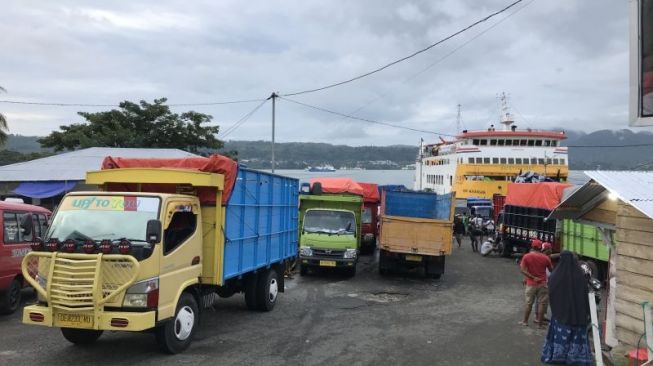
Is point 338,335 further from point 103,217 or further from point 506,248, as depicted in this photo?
point 506,248

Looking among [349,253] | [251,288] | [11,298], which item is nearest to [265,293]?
[251,288]

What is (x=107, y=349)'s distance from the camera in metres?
7.28

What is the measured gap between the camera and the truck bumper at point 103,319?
614 centimetres

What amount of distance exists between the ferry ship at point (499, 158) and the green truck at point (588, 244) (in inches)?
1016

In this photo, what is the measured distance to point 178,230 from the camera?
7.27 metres

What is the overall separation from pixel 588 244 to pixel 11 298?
1338cm

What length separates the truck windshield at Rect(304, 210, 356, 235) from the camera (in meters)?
15.2

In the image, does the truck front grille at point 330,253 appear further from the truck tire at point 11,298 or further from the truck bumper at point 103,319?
the truck bumper at point 103,319

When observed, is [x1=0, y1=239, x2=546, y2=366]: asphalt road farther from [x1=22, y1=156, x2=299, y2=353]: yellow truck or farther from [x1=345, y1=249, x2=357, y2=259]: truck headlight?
[x1=345, y1=249, x2=357, y2=259]: truck headlight

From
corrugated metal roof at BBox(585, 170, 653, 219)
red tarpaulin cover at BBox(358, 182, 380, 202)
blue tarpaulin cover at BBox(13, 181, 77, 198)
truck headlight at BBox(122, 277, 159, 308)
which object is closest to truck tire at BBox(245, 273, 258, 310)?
truck headlight at BBox(122, 277, 159, 308)

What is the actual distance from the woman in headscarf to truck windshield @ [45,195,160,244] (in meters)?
5.16

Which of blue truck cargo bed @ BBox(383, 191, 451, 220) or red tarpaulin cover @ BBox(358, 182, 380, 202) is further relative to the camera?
red tarpaulin cover @ BBox(358, 182, 380, 202)

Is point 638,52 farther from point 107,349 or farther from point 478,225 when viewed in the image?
point 478,225

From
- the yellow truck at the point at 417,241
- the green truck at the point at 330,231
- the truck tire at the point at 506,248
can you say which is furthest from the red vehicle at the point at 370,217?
the truck tire at the point at 506,248
